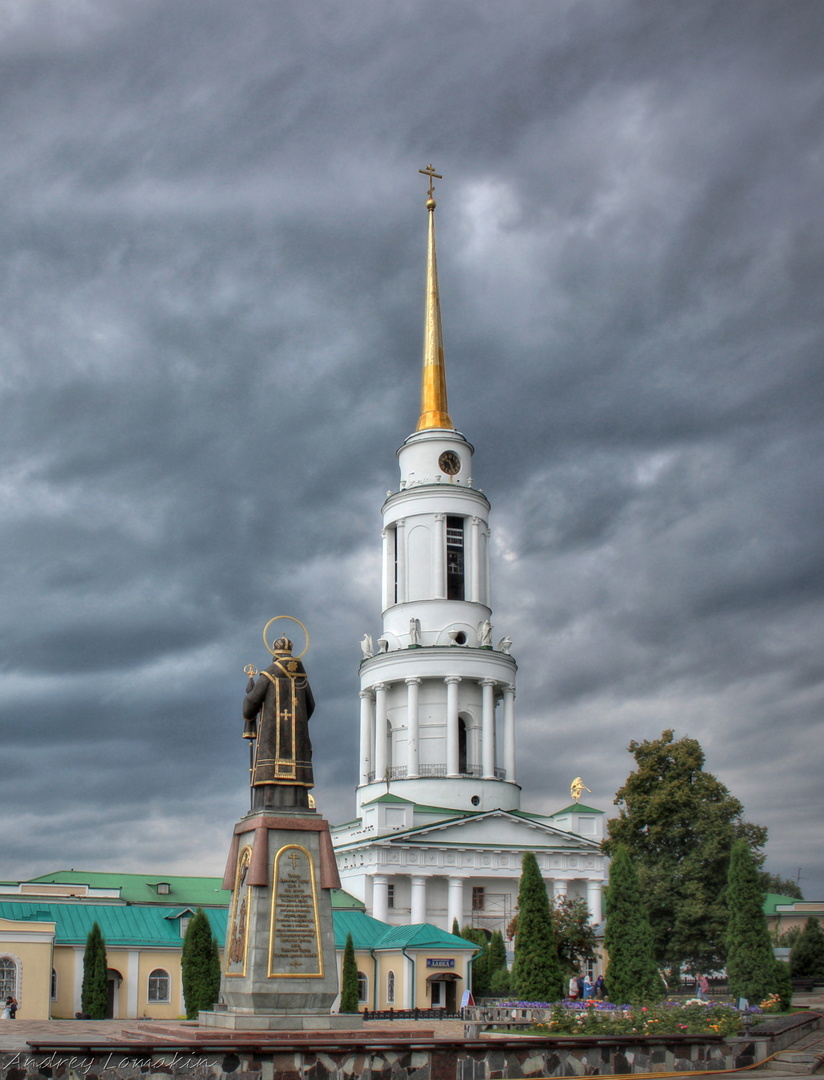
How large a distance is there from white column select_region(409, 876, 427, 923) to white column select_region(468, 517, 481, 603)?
14.3m

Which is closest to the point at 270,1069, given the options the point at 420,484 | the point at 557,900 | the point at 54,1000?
the point at 54,1000

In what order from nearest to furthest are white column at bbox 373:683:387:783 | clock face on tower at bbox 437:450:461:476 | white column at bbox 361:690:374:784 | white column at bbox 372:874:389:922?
white column at bbox 372:874:389:922 < white column at bbox 373:683:387:783 < white column at bbox 361:690:374:784 < clock face on tower at bbox 437:450:461:476

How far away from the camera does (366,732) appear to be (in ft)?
195

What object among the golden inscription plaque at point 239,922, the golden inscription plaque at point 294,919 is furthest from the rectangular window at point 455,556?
the golden inscription plaque at point 294,919

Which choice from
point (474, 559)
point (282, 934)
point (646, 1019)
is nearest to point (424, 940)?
point (474, 559)

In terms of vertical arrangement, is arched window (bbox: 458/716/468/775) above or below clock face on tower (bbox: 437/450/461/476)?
below

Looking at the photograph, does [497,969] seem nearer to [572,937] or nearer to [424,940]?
[424,940]

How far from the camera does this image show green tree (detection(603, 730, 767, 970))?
142 ft

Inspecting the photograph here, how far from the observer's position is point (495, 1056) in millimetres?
17828

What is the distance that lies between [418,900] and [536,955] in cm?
1786

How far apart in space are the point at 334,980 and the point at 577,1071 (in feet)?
14.1

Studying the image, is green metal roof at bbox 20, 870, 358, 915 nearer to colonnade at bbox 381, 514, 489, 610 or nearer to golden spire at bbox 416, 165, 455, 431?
colonnade at bbox 381, 514, 489, 610

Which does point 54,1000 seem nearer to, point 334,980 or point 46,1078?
point 334,980

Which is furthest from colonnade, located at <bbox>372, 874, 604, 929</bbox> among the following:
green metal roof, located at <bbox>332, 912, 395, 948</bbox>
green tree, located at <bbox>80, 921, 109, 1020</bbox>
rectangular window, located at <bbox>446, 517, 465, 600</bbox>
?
rectangular window, located at <bbox>446, 517, 465, 600</bbox>
